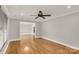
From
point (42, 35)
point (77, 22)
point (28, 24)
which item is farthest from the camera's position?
point (77, 22)

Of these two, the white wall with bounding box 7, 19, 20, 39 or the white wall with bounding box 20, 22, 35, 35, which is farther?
the white wall with bounding box 20, 22, 35, 35

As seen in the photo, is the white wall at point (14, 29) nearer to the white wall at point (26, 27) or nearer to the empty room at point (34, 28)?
the empty room at point (34, 28)

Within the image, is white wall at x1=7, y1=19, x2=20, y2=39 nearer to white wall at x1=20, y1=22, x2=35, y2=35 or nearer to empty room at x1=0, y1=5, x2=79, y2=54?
empty room at x1=0, y1=5, x2=79, y2=54

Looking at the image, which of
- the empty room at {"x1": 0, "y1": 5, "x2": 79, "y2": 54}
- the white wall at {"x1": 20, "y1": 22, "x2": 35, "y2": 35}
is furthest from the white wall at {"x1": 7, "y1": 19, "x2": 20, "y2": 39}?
the white wall at {"x1": 20, "y1": 22, "x2": 35, "y2": 35}

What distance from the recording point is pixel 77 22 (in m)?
4.26

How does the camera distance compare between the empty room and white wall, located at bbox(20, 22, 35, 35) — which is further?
white wall, located at bbox(20, 22, 35, 35)

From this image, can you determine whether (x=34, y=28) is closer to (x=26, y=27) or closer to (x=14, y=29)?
(x=26, y=27)

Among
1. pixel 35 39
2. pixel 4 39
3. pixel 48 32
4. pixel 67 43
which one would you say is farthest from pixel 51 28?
pixel 4 39

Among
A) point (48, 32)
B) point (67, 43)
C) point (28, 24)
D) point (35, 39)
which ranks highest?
point (28, 24)

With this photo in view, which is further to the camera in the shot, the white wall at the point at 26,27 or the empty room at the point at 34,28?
the white wall at the point at 26,27

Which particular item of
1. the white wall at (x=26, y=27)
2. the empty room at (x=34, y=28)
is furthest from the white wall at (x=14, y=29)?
the white wall at (x=26, y=27)
